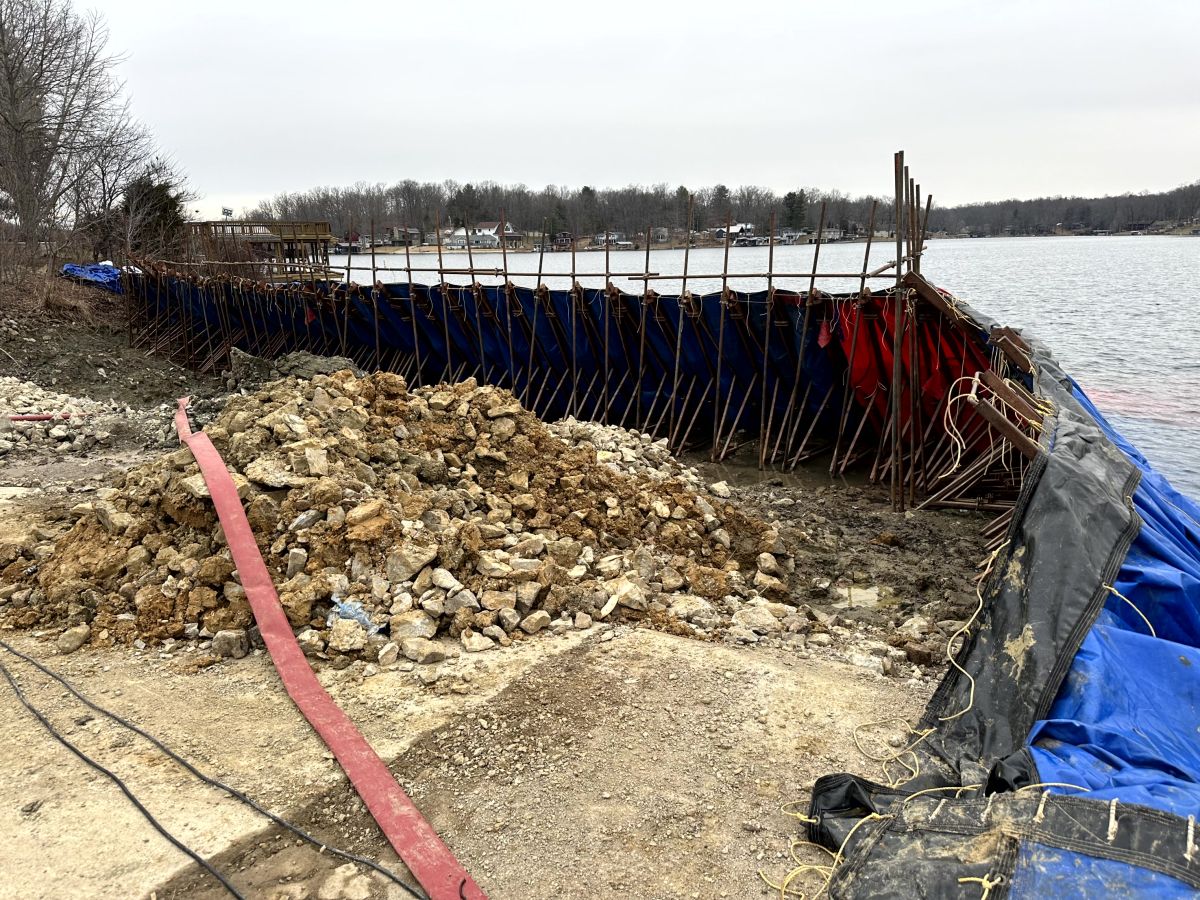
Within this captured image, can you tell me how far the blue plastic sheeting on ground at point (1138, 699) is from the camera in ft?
10.9

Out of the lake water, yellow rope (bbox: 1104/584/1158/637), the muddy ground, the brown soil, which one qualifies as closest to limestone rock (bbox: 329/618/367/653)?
the muddy ground

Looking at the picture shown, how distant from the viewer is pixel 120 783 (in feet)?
13.8

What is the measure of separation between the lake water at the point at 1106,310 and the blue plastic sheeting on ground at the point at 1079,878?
10.9m

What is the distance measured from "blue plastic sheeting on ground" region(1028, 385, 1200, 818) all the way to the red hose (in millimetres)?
2694

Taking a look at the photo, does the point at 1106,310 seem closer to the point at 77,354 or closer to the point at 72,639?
the point at 77,354

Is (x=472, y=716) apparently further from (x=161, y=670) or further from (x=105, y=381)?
(x=105, y=381)

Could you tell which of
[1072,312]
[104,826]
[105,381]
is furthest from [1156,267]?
[104,826]

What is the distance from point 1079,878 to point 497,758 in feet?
9.25

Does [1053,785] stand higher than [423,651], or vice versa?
[1053,785]

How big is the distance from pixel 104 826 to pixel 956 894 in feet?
12.7

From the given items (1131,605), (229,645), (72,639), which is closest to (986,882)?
(1131,605)

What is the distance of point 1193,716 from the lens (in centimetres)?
377

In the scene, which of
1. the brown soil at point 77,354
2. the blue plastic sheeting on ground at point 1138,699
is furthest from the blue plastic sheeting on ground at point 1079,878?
the brown soil at point 77,354

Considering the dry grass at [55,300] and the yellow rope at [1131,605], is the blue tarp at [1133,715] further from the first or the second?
the dry grass at [55,300]
